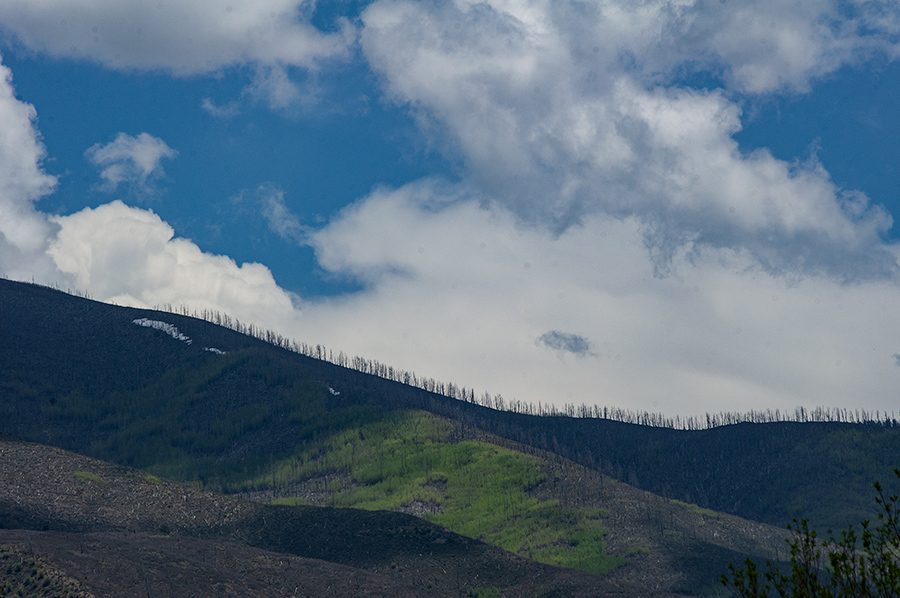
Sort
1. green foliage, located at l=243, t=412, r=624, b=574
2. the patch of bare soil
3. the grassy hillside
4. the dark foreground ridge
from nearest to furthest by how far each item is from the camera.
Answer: the patch of bare soil < the dark foreground ridge < the grassy hillside < green foliage, located at l=243, t=412, r=624, b=574

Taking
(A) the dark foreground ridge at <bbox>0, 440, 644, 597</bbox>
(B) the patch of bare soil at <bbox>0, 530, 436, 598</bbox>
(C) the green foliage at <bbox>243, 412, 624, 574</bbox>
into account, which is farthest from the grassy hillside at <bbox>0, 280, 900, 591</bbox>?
A: (B) the patch of bare soil at <bbox>0, 530, 436, 598</bbox>

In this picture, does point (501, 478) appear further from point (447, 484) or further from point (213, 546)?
point (213, 546)

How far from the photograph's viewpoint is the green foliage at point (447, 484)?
389 ft

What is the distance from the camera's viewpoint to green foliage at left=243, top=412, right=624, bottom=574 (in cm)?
11850

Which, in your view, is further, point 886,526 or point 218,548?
point 218,548

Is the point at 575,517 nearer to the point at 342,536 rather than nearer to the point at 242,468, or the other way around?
the point at 342,536

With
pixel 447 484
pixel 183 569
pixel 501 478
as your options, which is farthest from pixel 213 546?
pixel 447 484

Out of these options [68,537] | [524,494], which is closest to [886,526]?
[68,537]

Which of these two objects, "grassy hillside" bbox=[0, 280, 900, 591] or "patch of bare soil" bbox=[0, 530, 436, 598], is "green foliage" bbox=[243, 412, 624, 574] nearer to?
"grassy hillside" bbox=[0, 280, 900, 591]

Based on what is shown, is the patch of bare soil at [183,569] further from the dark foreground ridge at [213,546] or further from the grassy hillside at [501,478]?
the grassy hillside at [501,478]

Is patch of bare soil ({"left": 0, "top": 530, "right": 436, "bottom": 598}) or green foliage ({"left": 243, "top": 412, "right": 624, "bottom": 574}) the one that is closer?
patch of bare soil ({"left": 0, "top": 530, "right": 436, "bottom": 598})

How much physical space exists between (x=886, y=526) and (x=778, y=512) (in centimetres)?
17551

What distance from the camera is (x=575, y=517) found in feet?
405

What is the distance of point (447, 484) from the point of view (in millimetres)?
152375
